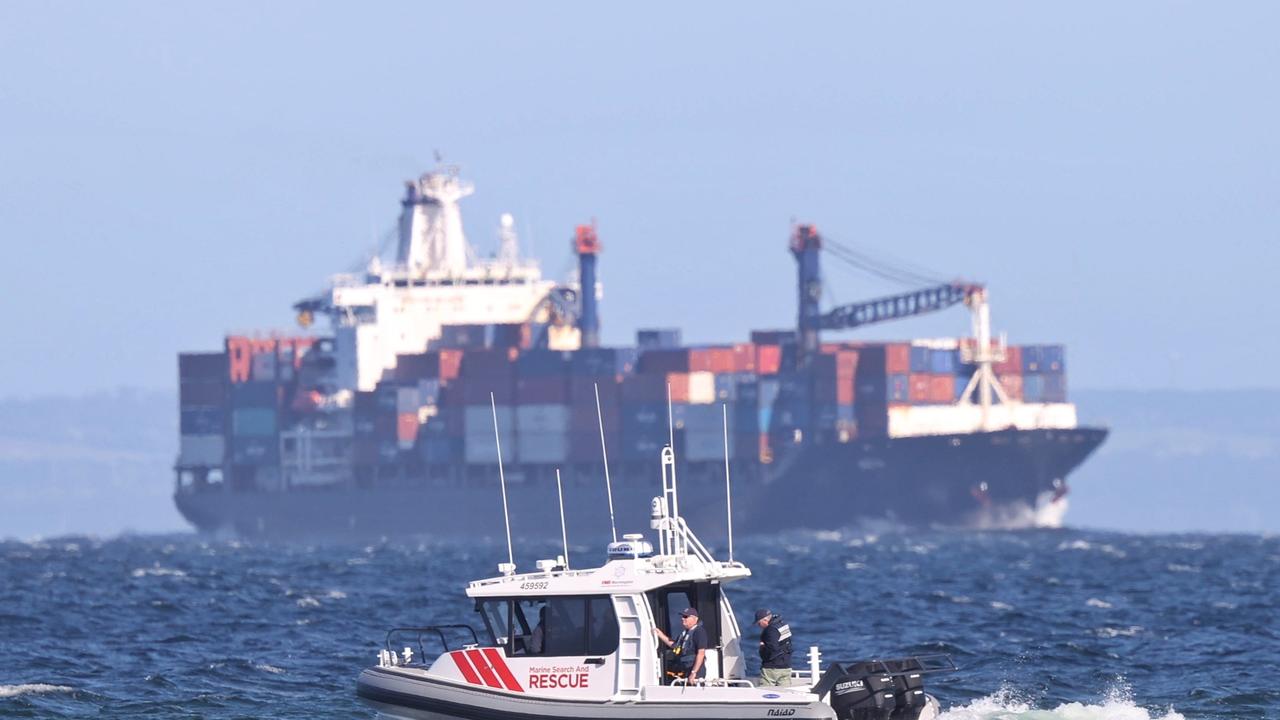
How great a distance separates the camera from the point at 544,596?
2261 centimetres

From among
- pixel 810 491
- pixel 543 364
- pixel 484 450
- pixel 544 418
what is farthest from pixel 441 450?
pixel 810 491

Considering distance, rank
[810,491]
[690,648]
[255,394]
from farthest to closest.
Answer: [255,394] → [810,491] → [690,648]

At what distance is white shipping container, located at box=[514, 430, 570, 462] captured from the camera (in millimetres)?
128125

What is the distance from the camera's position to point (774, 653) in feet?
74.2

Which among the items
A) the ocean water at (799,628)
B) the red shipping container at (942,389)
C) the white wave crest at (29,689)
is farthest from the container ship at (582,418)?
the white wave crest at (29,689)

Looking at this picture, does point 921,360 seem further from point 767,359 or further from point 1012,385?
point 767,359

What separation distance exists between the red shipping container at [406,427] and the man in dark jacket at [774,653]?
110693 millimetres

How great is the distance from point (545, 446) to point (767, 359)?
1324 cm

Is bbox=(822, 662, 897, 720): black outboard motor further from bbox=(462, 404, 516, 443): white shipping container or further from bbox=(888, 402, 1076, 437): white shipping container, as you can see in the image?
bbox=(462, 404, 516, 443): white shipping container

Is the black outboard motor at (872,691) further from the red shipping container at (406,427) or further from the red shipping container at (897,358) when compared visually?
the red shipping container at (406,427)

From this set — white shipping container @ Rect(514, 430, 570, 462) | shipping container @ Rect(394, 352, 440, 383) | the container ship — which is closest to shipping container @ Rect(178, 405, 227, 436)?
the container ship

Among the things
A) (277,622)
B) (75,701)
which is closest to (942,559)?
(277,622)

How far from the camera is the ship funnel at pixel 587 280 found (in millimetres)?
134000

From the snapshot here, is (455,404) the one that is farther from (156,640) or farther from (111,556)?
(156,640)
